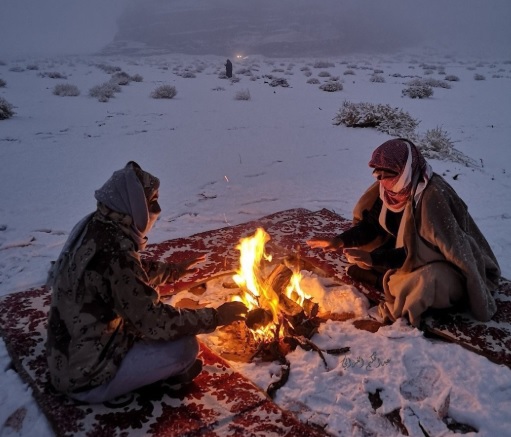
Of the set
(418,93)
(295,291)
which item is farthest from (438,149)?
(418,93)

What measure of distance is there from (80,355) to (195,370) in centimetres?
80

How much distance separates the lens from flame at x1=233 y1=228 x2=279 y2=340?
155 inches

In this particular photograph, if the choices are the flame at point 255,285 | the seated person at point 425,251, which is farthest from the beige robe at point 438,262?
the flame at point 255,285

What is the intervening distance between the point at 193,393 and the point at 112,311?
83 cm

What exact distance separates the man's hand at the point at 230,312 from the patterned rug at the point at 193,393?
493mm

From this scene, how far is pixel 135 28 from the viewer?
314ft

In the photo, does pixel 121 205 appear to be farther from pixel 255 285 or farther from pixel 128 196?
pixel 255 285

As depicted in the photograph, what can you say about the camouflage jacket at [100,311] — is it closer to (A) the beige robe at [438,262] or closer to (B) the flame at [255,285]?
(B) the flame at [255,285]

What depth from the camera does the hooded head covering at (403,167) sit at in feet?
13.0

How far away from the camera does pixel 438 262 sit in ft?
13.0

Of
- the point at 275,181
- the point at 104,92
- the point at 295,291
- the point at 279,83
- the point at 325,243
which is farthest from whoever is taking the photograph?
the point at 279,83

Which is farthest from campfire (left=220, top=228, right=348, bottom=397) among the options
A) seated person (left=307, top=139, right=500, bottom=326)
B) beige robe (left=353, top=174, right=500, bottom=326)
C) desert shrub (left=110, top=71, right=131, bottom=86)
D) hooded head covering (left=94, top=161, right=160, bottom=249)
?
desert shrub (left=110, top=71, right=131, bottom=86)

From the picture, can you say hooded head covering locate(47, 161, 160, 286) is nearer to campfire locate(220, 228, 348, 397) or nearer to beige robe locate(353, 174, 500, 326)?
campfire locate(220, 228, 348, 397)

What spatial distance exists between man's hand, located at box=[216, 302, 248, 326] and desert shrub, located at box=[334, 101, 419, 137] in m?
9.88
